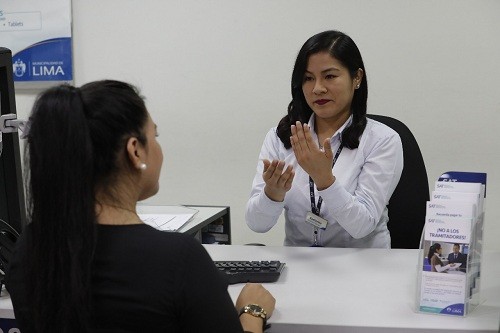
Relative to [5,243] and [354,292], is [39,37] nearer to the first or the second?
[5,243]

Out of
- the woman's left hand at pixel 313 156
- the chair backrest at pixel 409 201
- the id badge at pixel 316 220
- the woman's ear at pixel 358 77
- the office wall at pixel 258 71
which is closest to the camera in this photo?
the woman's left hand at pixel 313 156

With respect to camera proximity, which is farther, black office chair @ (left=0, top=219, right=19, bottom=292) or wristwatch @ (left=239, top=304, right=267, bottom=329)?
black office chair @ (left=0, top=219, right=19, bottom=292)

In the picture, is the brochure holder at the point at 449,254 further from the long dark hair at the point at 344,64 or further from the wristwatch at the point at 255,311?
the long dark hair at the point at 344,64

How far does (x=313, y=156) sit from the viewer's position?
1810 mm

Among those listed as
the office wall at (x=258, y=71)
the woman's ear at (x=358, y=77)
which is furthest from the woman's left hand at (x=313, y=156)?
the office wall at (x=258, y=71)

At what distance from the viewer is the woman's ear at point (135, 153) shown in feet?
3.43

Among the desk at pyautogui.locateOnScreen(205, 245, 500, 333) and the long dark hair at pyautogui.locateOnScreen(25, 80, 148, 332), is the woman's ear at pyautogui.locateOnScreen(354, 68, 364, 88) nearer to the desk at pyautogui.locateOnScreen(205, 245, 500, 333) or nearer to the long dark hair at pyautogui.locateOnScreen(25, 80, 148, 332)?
the desk at pyautogui.locateOnScreen(205, 245, 500, 333)

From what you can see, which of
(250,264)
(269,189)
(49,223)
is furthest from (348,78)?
(49,223)

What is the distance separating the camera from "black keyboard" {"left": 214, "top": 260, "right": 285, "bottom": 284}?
163cm

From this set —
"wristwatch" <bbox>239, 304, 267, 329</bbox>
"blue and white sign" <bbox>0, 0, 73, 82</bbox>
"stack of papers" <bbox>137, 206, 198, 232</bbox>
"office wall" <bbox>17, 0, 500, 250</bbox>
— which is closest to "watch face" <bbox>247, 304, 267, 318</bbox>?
"wristwatch" <bbox>239, 304, 267, 329</bbox>

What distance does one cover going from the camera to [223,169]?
338 centimetres

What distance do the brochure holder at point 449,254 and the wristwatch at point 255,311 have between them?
0.35 m

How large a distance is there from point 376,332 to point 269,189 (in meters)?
0.65

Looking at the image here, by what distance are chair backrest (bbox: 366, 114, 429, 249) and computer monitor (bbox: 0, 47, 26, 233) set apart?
3.88 ft
